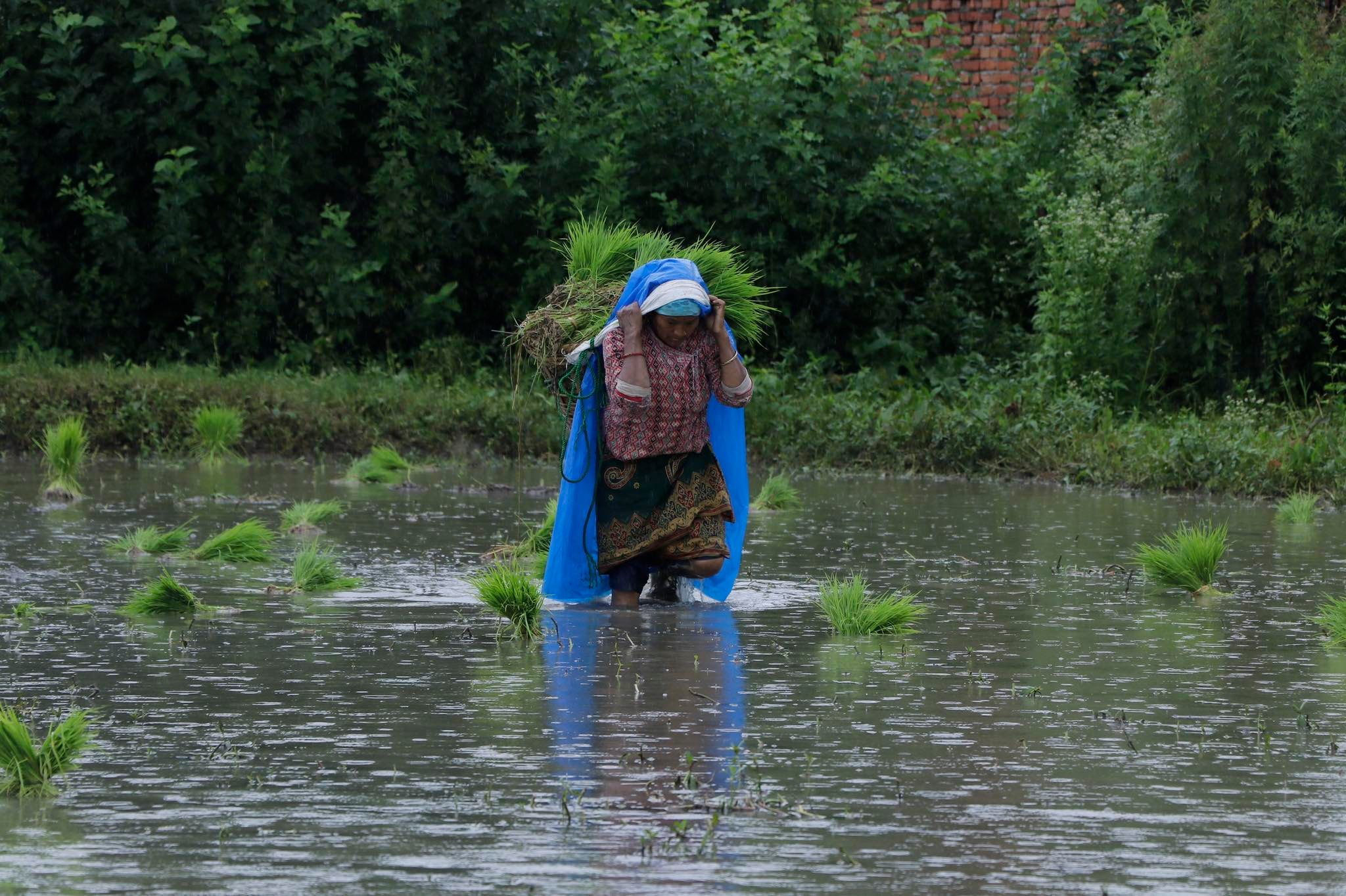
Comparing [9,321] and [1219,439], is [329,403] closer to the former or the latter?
[9,321]

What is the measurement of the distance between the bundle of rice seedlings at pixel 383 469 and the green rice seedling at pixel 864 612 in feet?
20.9

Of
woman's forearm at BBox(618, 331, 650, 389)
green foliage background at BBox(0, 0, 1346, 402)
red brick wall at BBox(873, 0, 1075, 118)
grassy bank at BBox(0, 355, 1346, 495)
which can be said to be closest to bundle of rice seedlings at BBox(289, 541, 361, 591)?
woman's forearm at BBox(618, 331, 650, 389)

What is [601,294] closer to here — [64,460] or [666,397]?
[666,397]

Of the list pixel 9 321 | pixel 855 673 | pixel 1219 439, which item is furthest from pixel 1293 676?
pixel 9 321

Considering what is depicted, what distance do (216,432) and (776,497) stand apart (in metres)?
4.50

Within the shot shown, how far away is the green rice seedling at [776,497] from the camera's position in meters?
12.0

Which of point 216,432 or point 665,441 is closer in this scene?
point 665,441

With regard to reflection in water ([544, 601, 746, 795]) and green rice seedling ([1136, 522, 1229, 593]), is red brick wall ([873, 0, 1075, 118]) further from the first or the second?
reflection in water ([544, 601, 746, 795])

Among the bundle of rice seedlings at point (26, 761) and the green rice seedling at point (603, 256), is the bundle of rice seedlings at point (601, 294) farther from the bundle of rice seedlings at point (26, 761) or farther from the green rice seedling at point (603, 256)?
the bundle of rice seedlings at point (26, 761)

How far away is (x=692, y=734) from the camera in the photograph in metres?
5.55

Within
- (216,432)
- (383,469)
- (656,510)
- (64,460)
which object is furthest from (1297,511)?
(216,432)

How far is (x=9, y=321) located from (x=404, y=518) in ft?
26.3

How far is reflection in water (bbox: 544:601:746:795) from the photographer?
5355 mm

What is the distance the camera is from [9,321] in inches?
700
